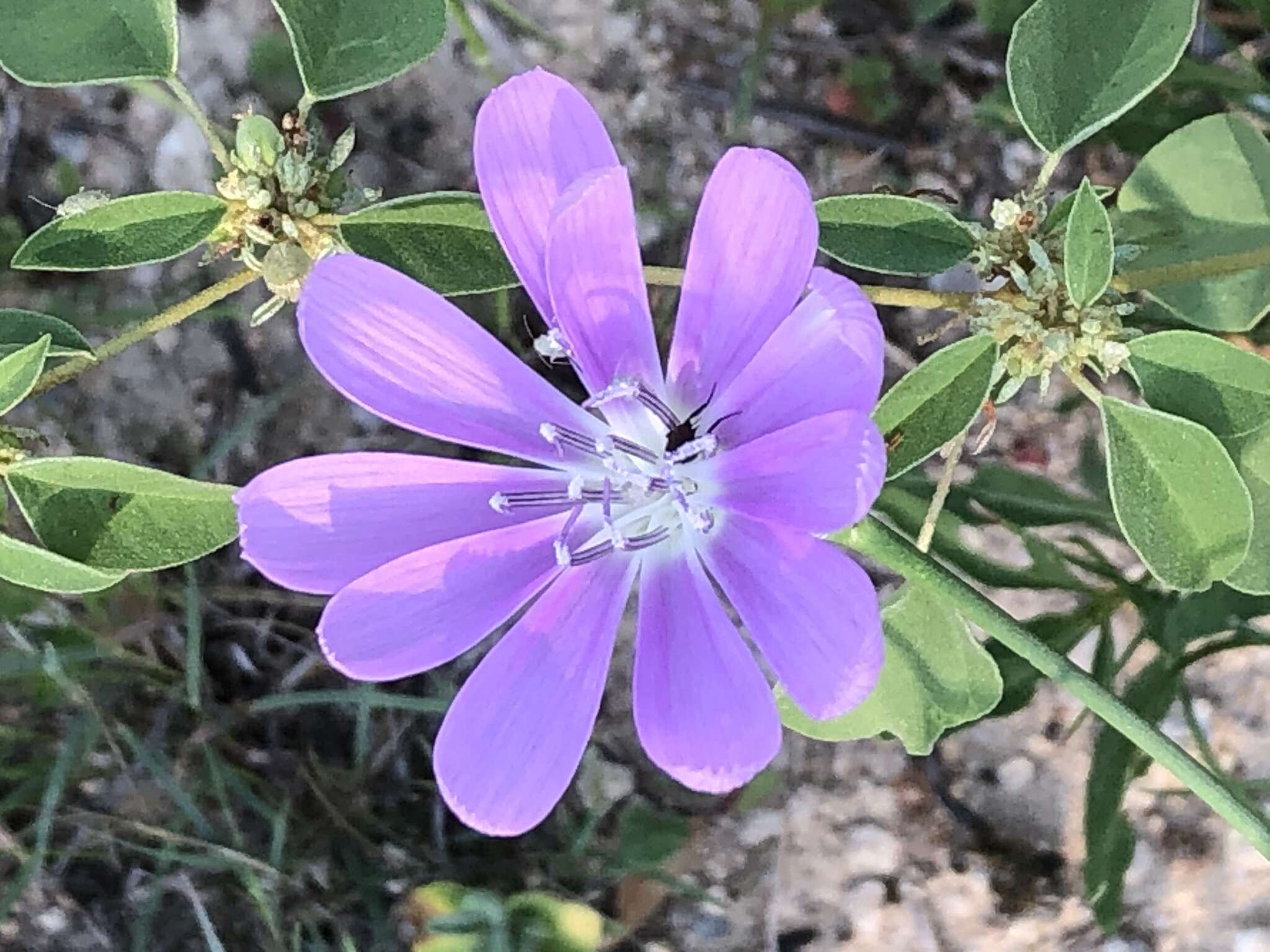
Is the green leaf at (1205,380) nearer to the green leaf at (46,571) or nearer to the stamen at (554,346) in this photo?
the stamen at (554,346)

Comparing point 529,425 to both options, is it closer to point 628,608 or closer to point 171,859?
point 628,608

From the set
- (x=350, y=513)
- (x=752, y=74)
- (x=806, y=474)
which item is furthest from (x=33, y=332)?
(x=752, y=74)

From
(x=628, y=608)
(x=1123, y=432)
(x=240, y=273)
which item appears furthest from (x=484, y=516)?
(x=628, y=608)

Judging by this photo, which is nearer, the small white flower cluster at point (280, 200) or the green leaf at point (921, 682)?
the small white flower cluster at point (280, 200)

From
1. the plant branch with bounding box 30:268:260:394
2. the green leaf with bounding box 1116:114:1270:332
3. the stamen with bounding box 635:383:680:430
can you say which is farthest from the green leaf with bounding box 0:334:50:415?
Result: the green leaf with bounding box 1116:114:1270:332

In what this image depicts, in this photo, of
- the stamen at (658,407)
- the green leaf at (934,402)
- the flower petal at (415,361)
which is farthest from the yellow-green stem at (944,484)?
the flower petal at (415,361)
